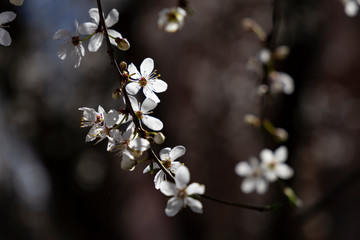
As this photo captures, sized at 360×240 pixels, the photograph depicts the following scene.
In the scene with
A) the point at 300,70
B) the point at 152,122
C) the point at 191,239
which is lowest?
the point at 191,239

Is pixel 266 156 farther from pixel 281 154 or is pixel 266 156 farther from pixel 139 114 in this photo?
pixel 139 114

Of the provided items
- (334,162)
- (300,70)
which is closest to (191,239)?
(300,70)

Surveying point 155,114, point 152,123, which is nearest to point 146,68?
point 152,123

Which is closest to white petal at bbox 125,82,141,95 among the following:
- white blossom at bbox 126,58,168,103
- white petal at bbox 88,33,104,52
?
A: white blossom at bbox 126,58,168,103

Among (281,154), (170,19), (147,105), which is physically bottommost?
(281,154)

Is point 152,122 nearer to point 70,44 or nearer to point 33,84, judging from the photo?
point 70,44

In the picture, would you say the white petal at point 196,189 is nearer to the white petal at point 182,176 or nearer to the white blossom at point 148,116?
the white petal at point 182,176

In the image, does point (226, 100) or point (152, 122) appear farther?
point (226, 100)
